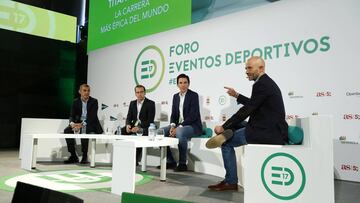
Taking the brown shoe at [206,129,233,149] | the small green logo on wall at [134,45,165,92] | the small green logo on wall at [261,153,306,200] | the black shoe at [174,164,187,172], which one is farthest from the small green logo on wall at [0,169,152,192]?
the small green logo on wall at [134,45,165,92]

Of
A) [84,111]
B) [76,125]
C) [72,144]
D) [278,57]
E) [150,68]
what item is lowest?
[72,144]

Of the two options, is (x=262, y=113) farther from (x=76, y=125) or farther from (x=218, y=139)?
(x=76, y=125)

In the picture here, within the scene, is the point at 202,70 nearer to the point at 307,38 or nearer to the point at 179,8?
the point at 179,8

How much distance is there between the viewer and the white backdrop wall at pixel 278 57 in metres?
3.43

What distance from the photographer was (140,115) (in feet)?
15.6

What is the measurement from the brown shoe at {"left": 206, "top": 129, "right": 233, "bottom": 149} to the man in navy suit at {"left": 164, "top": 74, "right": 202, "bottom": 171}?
1.31 metres

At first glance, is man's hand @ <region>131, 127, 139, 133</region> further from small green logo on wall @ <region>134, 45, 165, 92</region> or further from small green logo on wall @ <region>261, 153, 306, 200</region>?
small green logo on wall @ <region>261, 153, 306, 200</region>

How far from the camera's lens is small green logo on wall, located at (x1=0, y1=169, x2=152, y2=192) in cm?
296

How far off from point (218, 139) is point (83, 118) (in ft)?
9.63

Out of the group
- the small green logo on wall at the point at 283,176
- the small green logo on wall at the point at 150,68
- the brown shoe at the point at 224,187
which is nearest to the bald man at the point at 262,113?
the small green logo on wall at the point at 283,176

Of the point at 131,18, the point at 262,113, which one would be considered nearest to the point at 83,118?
the point at 131,18

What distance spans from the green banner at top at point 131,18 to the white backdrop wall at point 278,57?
204mm

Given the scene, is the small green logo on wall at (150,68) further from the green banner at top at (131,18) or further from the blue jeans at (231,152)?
the blue jeans at (231,152)

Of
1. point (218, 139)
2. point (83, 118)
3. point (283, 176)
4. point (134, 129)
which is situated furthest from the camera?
point (83, 118)
